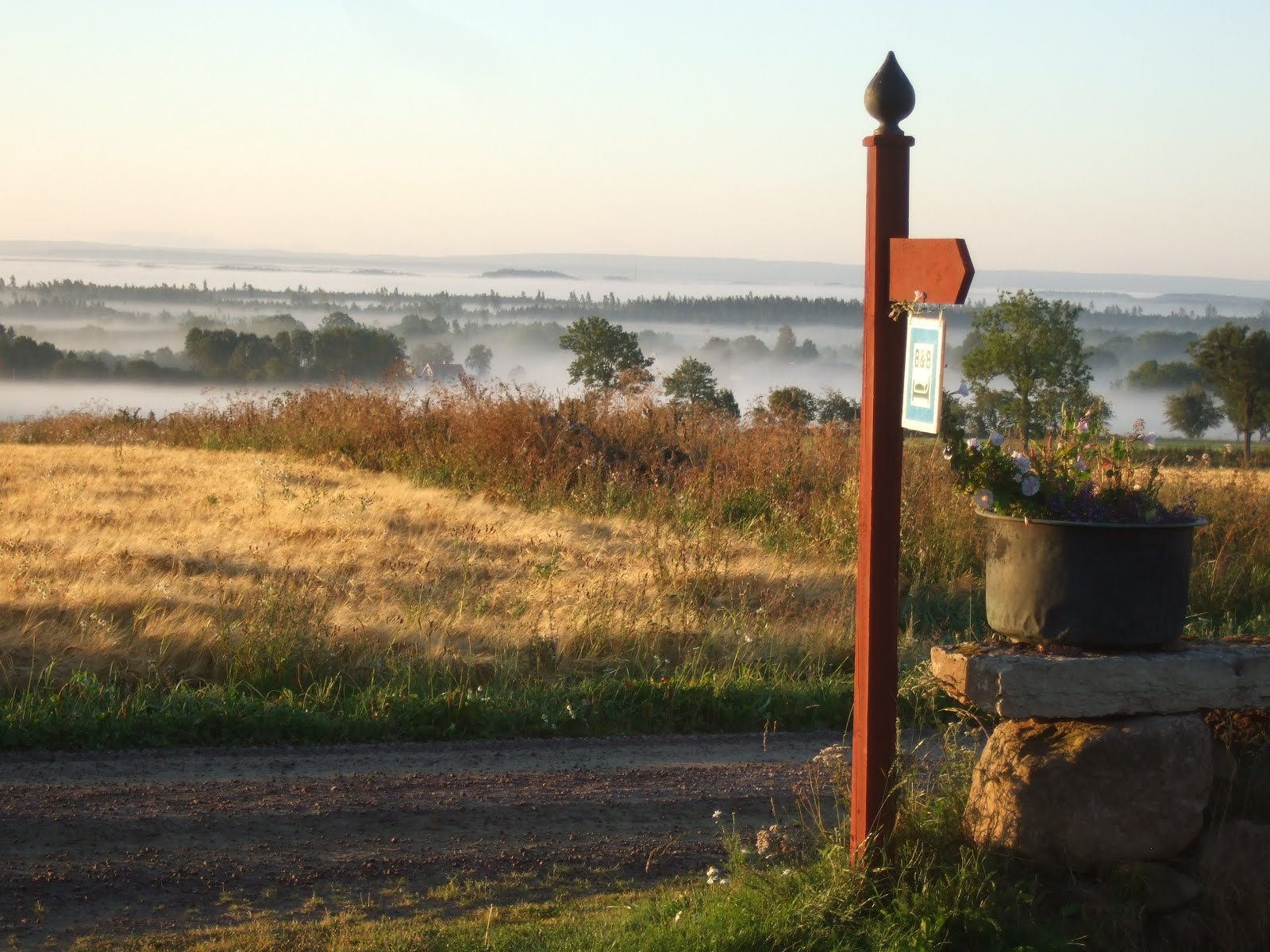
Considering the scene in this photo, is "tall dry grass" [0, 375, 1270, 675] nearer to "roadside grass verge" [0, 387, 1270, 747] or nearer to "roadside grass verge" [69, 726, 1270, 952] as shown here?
"roadside grass verge" [0, 387, 1270, 747]

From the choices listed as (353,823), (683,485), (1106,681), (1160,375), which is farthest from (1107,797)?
(1160,375)

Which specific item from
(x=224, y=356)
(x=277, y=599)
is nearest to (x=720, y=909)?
(x=277, y=599)

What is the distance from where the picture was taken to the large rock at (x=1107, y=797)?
4805 millimetres

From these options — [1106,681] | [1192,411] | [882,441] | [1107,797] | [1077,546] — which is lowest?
[1192,411]

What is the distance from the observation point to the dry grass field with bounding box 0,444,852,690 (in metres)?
8.34

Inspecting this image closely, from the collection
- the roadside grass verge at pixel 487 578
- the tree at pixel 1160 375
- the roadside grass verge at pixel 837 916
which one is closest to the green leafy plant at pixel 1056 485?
the roadside grass verge at pixel 837 916

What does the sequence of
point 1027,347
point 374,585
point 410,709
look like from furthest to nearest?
Result: point 1027,347, point 374,585, point 410,709

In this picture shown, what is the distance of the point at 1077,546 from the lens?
4871 millimetres

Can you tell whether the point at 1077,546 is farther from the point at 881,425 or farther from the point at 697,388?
the point at 697,388

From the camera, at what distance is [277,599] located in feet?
28.9

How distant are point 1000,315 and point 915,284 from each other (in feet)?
145

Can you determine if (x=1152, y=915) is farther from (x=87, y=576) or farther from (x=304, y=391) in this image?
(x=304, y=391)

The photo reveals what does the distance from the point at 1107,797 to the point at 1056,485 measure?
4.10 ft

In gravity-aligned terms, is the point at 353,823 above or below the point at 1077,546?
below
